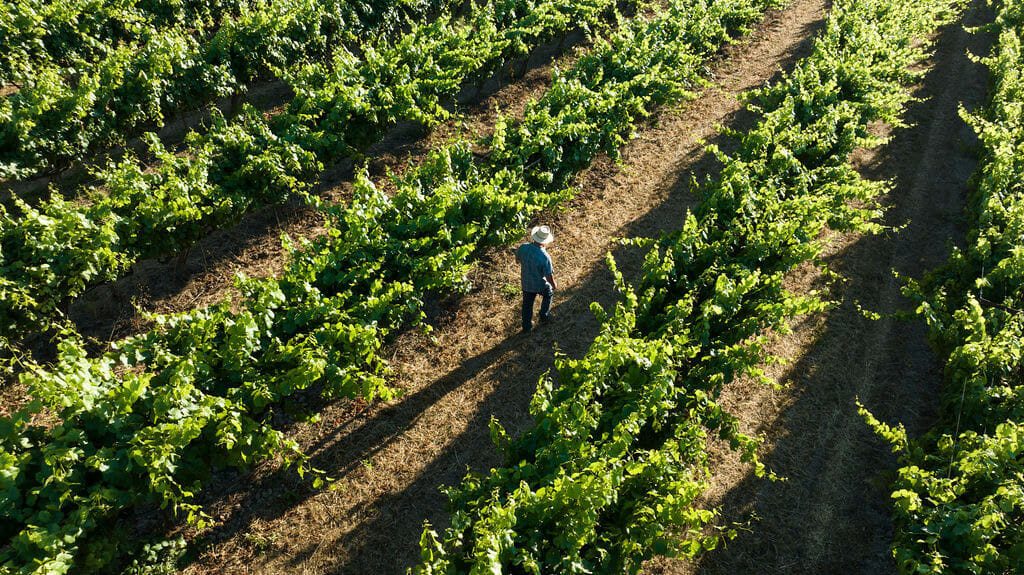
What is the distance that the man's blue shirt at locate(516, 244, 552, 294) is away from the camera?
7.88 m

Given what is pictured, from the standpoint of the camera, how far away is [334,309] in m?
6.29

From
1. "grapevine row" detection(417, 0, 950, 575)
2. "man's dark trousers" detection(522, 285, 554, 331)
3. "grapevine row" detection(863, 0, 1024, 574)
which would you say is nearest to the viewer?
"grapevine row" detection(417, 0, 950, 575)

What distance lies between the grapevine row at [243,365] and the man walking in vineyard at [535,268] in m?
0.77

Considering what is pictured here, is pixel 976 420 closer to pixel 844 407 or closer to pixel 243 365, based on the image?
pixel 844 407

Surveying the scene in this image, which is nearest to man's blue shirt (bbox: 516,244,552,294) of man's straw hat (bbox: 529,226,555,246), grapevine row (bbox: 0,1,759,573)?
man's straw hat (bbox: 529,226,555,246)

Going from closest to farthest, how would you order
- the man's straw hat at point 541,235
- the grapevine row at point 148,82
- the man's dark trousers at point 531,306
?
1. the man's straw hat at point 541,235
2. the man's dark trousers at point 531,306
3. the grapevine row at point 148,82

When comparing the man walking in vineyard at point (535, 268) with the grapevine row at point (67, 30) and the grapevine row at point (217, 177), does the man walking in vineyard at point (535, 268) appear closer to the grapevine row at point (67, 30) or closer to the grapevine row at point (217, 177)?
the grapevine row at point (217, 177)

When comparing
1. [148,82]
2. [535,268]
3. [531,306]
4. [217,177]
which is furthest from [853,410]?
[148,82]

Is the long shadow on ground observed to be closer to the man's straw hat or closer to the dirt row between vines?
the dirt row between vines

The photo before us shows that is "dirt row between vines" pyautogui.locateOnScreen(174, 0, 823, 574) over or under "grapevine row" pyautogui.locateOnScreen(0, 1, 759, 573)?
under

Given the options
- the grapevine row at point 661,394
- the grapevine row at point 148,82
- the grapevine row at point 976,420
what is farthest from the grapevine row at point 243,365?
the grapevine row at point 976,420

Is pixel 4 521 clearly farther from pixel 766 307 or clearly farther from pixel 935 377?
pixel 935 377

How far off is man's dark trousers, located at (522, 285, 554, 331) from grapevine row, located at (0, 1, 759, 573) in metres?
1.11

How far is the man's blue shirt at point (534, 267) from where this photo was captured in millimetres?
7878
